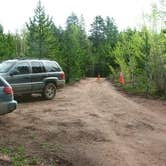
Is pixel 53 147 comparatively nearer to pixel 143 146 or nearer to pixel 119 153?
pixel 119 153

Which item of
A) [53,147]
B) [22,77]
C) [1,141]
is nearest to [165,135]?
[53,147]

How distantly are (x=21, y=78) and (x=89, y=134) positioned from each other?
7.85 m

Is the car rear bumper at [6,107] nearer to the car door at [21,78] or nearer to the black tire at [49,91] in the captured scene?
the car door at [21,78]

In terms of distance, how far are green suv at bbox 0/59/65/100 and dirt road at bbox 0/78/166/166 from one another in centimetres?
124

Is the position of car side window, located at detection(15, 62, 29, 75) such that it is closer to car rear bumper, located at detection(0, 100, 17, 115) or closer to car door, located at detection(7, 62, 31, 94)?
car door, located at detection(7, 62, 31, 94)

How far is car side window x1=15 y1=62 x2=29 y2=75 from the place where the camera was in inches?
747

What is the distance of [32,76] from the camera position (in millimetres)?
19688

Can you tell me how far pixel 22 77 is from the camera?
19016 millimetres

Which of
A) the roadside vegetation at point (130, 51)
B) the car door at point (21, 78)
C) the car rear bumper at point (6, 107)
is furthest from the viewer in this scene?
the roadside vegetation at point (130, 51)

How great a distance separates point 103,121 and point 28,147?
15.2ft

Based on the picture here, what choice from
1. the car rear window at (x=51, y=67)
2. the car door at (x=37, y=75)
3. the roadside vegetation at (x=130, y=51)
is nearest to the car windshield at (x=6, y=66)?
the car door at (x=37, y=75)

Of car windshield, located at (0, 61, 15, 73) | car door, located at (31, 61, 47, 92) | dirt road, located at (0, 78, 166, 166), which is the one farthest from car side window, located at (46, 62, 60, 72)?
dirt road, located at (0, 78, 166, 166)

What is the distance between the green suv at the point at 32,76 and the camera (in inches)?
735

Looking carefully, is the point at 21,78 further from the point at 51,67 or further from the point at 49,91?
the point at 51,67
